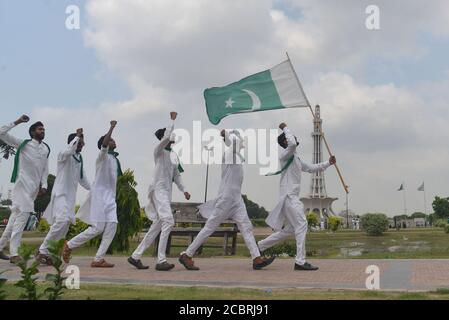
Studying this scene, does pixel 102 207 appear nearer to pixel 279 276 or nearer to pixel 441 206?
pixel 279 276

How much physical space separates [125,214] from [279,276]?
724 cm

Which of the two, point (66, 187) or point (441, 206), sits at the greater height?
point (441, 206)

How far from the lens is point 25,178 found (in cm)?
870

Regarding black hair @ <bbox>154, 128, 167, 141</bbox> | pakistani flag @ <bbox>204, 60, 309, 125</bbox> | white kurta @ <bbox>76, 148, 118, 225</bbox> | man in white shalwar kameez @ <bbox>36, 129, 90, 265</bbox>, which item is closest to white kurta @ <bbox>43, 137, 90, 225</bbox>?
man in white shalwar kameez @ <bbox>36, 129, 90, 265</bbox>

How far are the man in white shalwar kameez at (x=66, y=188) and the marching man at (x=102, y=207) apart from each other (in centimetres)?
24

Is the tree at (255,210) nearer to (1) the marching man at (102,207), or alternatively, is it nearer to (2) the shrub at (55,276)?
(1) the marching man at (102,207)

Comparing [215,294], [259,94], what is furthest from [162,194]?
[215,294]

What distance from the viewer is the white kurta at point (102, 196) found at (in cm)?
859

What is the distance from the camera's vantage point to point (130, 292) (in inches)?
206

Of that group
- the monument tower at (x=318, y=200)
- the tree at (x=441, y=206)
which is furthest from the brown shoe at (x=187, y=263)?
the monument tower at (x=318, y=200)
